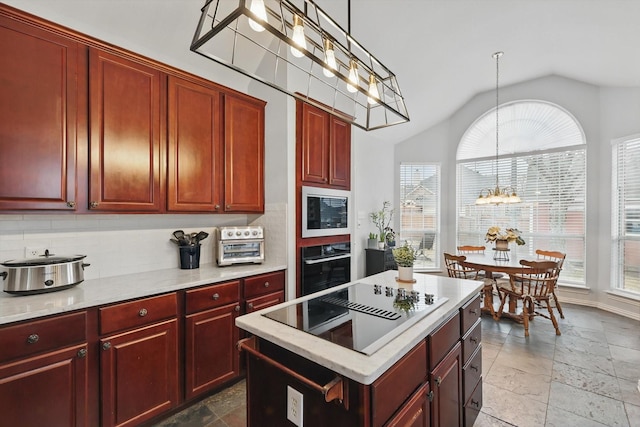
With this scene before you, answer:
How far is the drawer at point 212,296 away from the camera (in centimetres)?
205

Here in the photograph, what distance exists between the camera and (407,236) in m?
5.57

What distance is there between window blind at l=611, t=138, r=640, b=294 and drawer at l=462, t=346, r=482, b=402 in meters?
3.58

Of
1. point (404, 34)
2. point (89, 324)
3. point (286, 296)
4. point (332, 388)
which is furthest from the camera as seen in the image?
point (404, 34)

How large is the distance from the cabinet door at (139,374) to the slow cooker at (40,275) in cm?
46

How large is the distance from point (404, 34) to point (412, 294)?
2693 mm

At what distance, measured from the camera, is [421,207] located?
5559 millimetres

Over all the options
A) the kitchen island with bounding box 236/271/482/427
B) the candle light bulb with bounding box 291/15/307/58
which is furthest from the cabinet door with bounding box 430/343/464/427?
the candle light bulb with bounding box 291/15/307/58

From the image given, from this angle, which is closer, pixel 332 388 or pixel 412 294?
pixel 332 388

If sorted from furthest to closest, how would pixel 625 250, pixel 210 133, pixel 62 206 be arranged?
pixel 625 250 → pixel 210 133 → pixel 62 206

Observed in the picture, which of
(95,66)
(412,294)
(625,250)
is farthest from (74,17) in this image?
(625,250)

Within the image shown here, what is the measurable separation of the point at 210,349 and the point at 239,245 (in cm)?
90

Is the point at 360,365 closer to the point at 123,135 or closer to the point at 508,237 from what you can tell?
the point at 123,135

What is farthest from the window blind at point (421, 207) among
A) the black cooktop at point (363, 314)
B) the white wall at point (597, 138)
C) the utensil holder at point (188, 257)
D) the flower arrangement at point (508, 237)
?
the utensil holder at point (188, 257)

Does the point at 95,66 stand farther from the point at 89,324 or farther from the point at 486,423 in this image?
the point at 486,423
